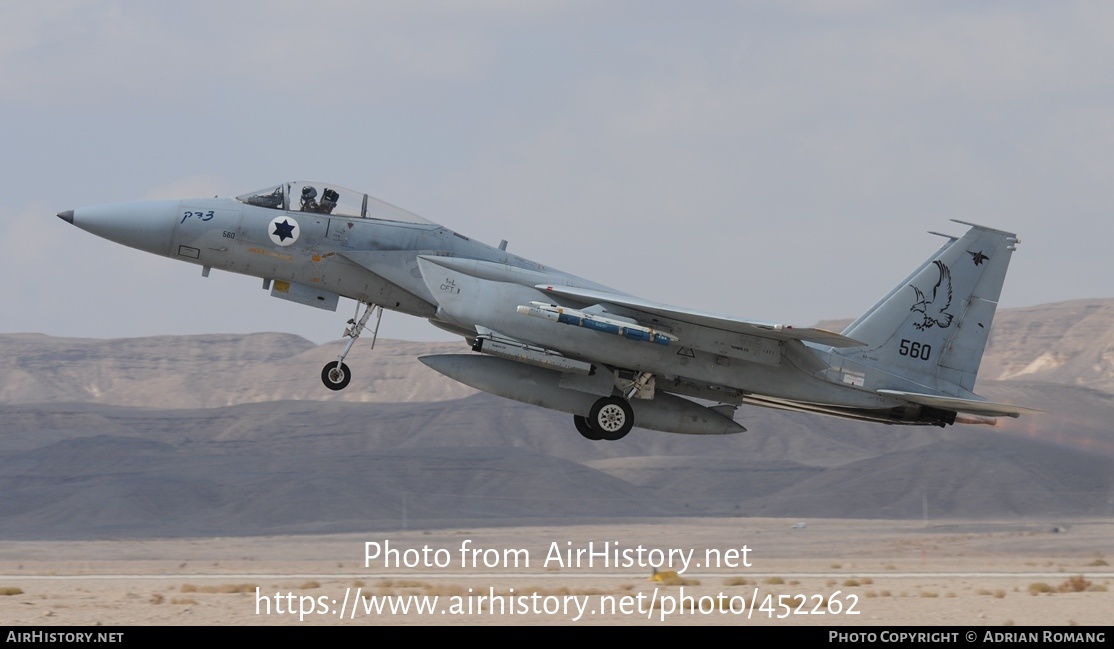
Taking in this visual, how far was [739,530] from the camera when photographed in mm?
81312

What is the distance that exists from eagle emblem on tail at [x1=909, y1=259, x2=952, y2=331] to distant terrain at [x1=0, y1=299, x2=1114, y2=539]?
52616 millimetres

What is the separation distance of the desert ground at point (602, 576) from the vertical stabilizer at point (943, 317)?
14.3 ft

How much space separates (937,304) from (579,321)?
6.33 m

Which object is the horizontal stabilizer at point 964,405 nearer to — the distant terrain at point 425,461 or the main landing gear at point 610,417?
the main landing gear at point 610,417

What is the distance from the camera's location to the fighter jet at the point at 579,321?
20.5 m

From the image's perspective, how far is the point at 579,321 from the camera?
20016 millimetres

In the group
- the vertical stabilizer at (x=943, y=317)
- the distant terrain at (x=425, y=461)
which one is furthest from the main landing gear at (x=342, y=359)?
the distant terrain at (x=425, y=461)

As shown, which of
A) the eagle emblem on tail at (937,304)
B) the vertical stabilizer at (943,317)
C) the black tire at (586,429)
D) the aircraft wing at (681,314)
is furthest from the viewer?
the eagle emblem on tail at (937,304)

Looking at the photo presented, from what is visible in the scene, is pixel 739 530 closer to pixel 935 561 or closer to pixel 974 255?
pixel 935 561

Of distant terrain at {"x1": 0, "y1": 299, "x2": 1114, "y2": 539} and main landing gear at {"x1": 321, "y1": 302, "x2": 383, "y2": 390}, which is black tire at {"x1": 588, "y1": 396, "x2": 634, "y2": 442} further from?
distant terrain at {"x1": 0, "y1": 299, "x2": 1114, "y2": 539}

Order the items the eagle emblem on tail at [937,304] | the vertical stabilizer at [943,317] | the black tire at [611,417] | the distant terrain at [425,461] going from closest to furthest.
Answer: the black tire at [611,417], the vertical stabilizer at [943,317], the eagle emblem on tail at [937,304], the distant terrain at [425,461]
